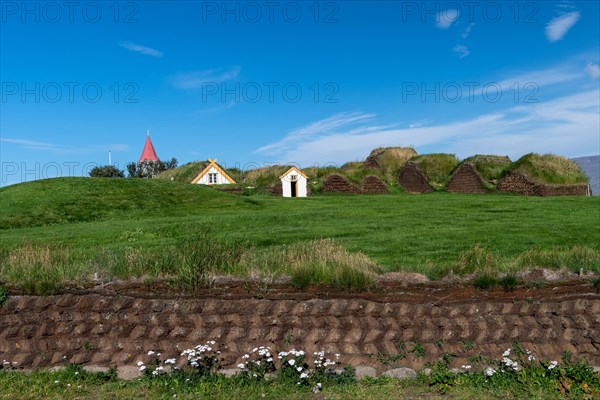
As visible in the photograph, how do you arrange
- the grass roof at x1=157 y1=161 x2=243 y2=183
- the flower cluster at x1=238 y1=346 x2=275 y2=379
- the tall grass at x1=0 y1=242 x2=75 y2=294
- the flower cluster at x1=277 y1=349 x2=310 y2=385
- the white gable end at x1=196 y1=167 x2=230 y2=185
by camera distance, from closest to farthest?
the flower cluster at x1=277 y1=349 x2=310 y2=385 < the flower cluster at x1=238 y1=346 x2=275 y2=379 < the tall grass at x1=0 y1=242 x2=75 y2=294 < the white gable end at x1=196 y1=167 x2=230 y2=185 < the grass roof at x1=157 y1=161 x2=243 y2=183

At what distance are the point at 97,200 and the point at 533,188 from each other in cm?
2859

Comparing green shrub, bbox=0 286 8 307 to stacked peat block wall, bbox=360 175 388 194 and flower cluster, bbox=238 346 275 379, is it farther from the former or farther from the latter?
stacked peat block wall, bbox=360 175 388 194

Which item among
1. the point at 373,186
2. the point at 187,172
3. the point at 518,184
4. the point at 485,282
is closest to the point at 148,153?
the point at 187,172

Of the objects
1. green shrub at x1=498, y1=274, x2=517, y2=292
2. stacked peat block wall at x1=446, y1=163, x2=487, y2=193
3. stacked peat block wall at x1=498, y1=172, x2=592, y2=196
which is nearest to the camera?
green shrub at x1=498, y1=274, x2=517, y2=292

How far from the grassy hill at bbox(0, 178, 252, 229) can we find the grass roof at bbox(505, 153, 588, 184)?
20.8 m

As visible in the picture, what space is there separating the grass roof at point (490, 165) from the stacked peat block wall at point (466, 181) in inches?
28.9

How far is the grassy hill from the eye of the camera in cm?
2700

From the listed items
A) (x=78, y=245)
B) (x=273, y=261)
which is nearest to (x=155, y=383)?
(x=273, y=261)

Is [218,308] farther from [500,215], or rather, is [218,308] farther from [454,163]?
[454,163]

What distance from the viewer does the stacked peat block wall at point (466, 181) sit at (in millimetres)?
40281

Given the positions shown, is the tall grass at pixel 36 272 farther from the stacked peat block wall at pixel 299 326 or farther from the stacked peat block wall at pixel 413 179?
the stacked peat block wall at pixel 413 179

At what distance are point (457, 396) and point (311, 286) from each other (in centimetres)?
297

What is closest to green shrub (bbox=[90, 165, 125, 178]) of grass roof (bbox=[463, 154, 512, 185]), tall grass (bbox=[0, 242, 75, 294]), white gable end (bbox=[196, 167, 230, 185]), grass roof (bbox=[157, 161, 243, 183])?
grass roof (bbox=[157, 161, 243, 183])

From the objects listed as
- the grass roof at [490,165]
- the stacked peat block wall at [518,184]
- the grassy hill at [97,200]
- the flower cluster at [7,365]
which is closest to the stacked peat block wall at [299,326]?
the flower cluster at [7,365]
